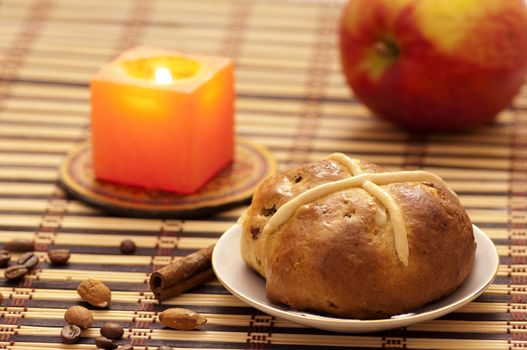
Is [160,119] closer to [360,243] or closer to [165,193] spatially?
[165,193]

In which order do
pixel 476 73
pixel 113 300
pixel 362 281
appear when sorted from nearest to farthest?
1. pixel 362 281
2. pixel 113 300
3. pixel 476 73

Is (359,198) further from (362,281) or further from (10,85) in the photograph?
(10,85)

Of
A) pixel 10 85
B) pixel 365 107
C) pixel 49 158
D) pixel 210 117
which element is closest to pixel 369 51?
pixel 365 107

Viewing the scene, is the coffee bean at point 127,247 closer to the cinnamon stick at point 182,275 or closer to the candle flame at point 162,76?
the cinnamon stick at point 182,275

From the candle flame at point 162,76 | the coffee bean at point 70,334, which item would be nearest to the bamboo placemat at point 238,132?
the coffee bean at point 70,334

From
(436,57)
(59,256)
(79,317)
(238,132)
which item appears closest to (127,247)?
(59,256)

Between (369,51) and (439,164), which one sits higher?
(369,51)
